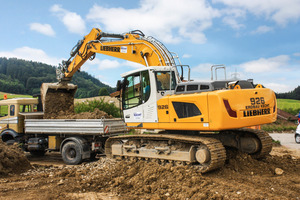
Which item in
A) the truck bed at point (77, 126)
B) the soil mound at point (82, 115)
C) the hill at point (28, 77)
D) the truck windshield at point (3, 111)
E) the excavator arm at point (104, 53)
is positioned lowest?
the truck bed at point (77, 126)

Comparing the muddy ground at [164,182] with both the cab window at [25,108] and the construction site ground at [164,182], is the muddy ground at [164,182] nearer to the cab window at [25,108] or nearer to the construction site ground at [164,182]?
the construction site ground at [164,182]

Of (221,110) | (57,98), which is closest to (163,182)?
(221,110)

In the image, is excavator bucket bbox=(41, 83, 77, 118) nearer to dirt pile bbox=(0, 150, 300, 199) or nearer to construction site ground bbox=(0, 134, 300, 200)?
construction site ground bbox=(0, 134, 300, 200)

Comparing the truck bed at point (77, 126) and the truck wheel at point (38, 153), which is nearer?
the truck bed at point (77, 126)

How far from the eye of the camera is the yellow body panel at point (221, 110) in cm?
645

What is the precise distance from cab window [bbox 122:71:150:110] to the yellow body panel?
2.13 ft

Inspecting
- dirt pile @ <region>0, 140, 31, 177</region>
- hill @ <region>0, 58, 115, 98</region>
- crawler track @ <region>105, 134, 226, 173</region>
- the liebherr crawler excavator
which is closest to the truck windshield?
dirt pile @ <region>0, 140, 31, 177</region>

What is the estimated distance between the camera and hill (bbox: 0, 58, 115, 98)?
3620 inches

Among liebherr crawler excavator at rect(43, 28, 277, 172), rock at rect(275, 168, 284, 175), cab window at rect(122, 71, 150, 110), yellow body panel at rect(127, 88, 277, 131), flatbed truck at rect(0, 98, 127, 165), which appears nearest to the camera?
yellow body panel at rect(127, 88, 277, 131)

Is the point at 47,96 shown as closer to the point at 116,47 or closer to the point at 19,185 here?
the point at 116,47

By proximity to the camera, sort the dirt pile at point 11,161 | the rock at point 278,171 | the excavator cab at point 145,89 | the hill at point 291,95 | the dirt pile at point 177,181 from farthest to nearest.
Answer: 1. the hill at point 291,95
2. the dirt pile at point 11,161
3. the excavator cab at point 145,89
4. the rock at point 278,171
5. the dirt pile at point 177,181

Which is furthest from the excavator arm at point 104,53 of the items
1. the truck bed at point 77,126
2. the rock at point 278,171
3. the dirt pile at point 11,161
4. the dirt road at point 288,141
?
the dirt road at point 288,141

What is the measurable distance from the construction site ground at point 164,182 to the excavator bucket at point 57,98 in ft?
14.2

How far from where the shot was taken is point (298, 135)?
616 inches
